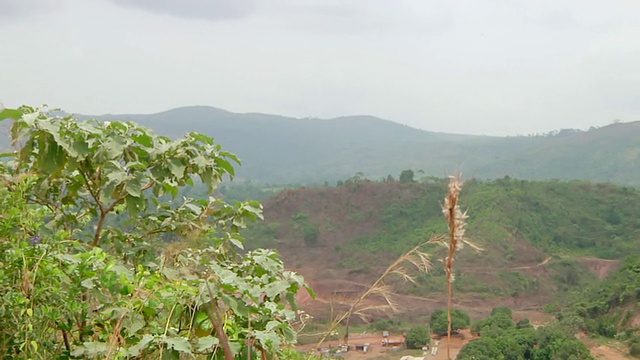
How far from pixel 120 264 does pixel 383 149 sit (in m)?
150

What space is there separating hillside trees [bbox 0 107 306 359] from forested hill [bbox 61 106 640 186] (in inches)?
1486

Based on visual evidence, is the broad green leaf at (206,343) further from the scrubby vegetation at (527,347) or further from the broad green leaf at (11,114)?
the scrubby vegetation at (527,347)

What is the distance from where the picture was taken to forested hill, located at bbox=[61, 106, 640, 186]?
9206 centimetres

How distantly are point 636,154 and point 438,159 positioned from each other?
40787 mm

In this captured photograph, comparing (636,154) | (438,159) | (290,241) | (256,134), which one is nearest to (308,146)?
(256,134)

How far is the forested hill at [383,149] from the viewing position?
302ft

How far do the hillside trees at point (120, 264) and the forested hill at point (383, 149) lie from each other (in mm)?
37746

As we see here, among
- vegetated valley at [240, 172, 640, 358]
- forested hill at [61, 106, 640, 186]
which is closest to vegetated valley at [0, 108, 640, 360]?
vegetated valley at [240, 172, 640, 358]

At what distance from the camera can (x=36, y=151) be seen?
242cm

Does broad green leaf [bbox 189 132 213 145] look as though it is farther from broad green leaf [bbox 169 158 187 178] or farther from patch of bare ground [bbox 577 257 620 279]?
patch of bare ground [bbox 577 257 620 279]

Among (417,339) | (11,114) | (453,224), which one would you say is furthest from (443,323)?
(453,224)

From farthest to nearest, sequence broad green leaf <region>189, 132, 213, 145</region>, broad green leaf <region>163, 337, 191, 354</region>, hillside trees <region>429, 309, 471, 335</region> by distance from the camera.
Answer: hillside trees <region>429, 309, 471, 335</region>, broad green leaf <region>189, 132, 213, 145</region>, broad green leaf <region>163, 337, 191, 354</region>

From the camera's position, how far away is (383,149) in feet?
495

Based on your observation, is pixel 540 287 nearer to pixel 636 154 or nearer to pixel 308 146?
pixel 636 154
